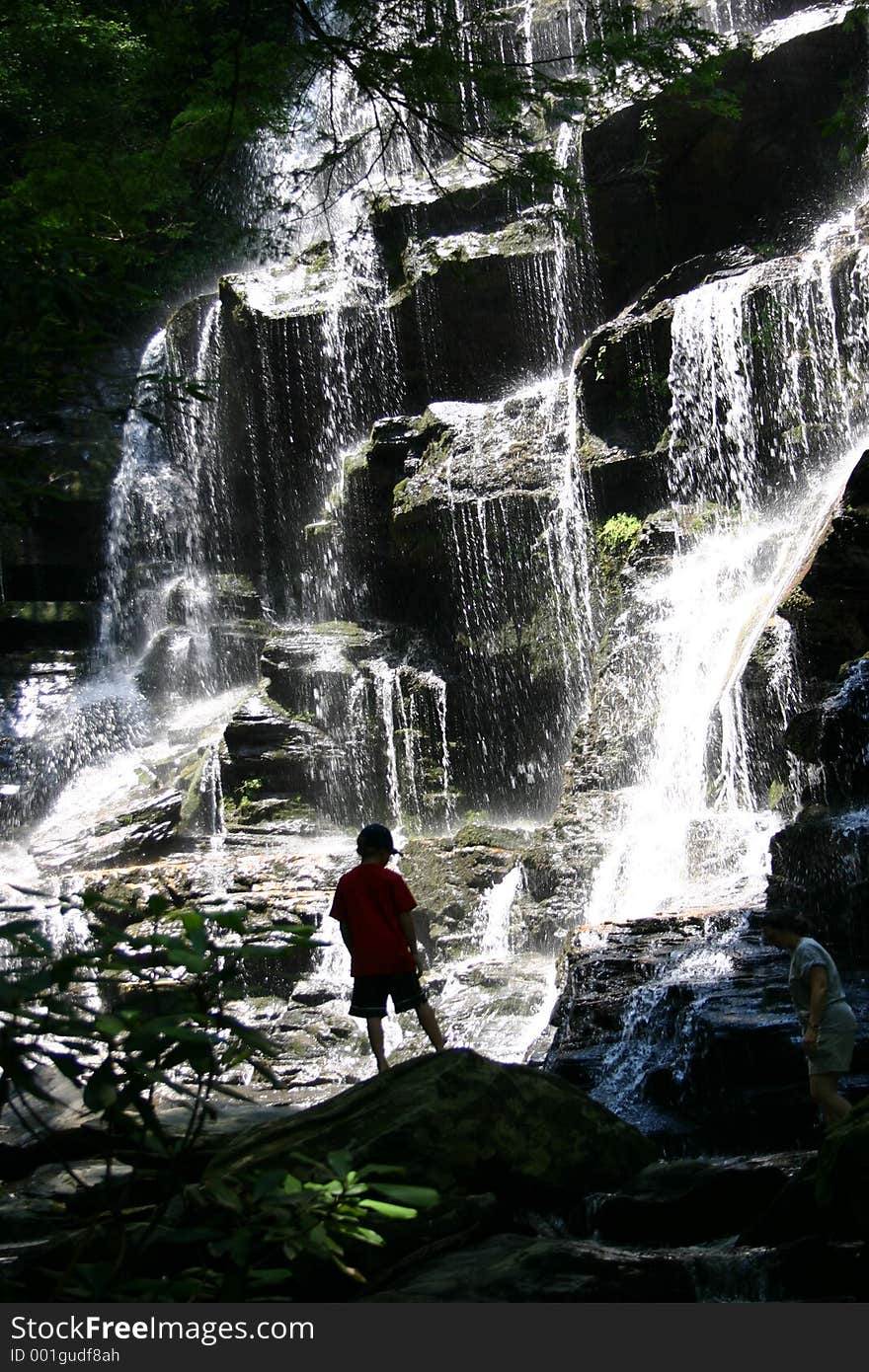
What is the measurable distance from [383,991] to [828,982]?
219 cm

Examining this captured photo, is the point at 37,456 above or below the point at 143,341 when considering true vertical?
below

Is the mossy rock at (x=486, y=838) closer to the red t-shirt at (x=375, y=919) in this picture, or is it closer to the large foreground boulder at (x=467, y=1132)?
the red t-shirt at (x=375, y=919)

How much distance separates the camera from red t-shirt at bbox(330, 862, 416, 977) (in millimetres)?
5965

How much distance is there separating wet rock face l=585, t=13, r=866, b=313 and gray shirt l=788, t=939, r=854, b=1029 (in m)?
15.0

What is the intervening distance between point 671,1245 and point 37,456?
4003 mm

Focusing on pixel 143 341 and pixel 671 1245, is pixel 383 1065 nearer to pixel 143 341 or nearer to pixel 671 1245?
pixel 671 1245

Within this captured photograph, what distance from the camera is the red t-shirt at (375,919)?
5.96m

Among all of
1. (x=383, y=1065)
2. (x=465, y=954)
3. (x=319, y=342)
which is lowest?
(x=465, y=954)

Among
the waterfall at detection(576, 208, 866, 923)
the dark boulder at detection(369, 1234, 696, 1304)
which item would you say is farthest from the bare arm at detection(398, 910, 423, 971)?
the waterfall at detection(576, 208, 866, 923)

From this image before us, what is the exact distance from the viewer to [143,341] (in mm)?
25047

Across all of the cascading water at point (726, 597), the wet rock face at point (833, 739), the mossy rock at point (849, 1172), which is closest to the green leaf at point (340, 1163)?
the mossy rock at point (849, 1172)
